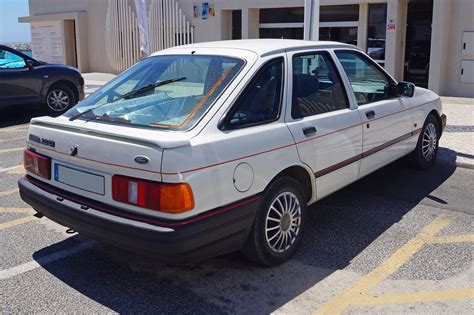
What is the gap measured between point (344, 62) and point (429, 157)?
239cm

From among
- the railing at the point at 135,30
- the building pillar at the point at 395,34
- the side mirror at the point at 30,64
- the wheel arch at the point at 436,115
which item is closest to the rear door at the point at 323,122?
the wheel arch at the point at 436,115

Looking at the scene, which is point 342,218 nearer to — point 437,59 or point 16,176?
point 16,176

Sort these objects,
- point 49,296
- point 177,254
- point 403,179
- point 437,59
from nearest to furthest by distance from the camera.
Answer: point 177,254 < point 49,296 < point 403,179 < point 437,59

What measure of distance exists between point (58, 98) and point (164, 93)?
802 centimetres

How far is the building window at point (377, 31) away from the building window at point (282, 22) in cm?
244

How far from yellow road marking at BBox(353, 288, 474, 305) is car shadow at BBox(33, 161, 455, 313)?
42cm

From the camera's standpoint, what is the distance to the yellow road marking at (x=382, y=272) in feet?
11.7

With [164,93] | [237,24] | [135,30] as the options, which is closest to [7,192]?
[164,93]

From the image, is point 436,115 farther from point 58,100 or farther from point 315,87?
point 58,100

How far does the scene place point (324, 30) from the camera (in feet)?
54.6

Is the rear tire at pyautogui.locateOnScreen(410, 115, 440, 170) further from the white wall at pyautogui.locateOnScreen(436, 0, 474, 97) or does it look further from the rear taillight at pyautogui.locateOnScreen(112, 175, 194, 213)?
the white wall at pyautogui.locateOnScreen(436, 0, 474, 97)

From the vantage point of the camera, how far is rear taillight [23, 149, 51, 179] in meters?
3.98

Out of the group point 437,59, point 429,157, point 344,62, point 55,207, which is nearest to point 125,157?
point 55,207

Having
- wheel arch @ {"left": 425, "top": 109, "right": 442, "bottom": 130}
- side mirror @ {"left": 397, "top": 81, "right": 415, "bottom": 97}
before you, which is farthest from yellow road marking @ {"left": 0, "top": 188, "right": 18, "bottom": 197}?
wheel arch @ {"left": 425, "top": 109, "right": 442, "bottom": 130}
